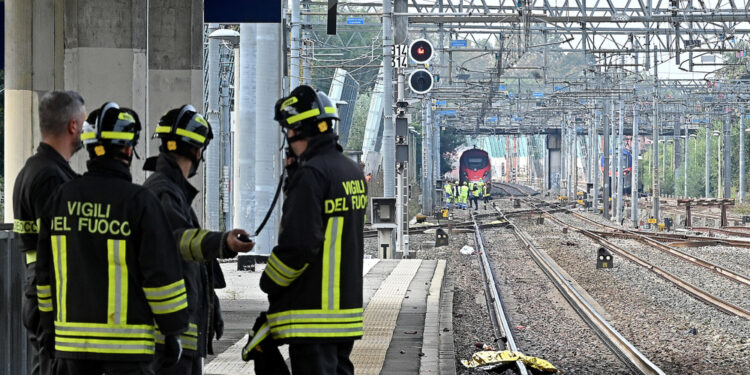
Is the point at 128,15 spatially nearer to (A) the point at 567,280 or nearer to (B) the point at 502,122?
(A) the point at 567,280

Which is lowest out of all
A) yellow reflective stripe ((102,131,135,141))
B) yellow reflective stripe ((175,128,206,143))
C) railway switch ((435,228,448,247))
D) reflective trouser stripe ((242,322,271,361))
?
railway switch ((435,228,448,247))

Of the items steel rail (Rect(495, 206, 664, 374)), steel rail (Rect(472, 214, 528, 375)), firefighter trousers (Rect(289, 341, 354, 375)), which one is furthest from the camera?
steel rail (Rect(472, 214, 528, 375))

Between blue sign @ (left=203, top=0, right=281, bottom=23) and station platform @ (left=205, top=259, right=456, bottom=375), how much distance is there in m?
3.34

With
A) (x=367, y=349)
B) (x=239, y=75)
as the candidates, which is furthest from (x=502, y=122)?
(x=367, y=349)

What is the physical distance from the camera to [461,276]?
24.4 meters

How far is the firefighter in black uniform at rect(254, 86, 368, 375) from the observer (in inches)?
210

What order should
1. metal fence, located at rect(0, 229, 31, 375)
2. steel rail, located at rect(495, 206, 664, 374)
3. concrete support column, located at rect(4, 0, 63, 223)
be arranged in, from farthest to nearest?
1. steel rail, located at rect(495, 206, 664, 374)
2. concrete support column, located at rect(4, 0, 63, 223)
3. metal fence, located at rect(0, 229, 31, 375)

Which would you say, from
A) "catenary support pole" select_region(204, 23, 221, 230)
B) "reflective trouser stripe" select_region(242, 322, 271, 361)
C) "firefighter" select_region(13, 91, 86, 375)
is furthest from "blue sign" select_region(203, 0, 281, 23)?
"catenary support pole" select_region(204, 23, 221, 230)

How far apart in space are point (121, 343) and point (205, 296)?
2.73 ft

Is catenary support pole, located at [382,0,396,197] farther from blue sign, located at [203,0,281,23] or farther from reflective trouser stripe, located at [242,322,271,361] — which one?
reflective trouser stripe, located at [242,322,271,361]

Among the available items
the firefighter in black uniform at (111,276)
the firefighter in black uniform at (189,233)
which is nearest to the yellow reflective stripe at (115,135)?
the firefighter in black uniform at (111,276)

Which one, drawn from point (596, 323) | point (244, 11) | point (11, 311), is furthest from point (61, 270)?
point (596, 323)

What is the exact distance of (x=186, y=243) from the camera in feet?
17.9

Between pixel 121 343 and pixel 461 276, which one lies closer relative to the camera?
pixel 121 343
